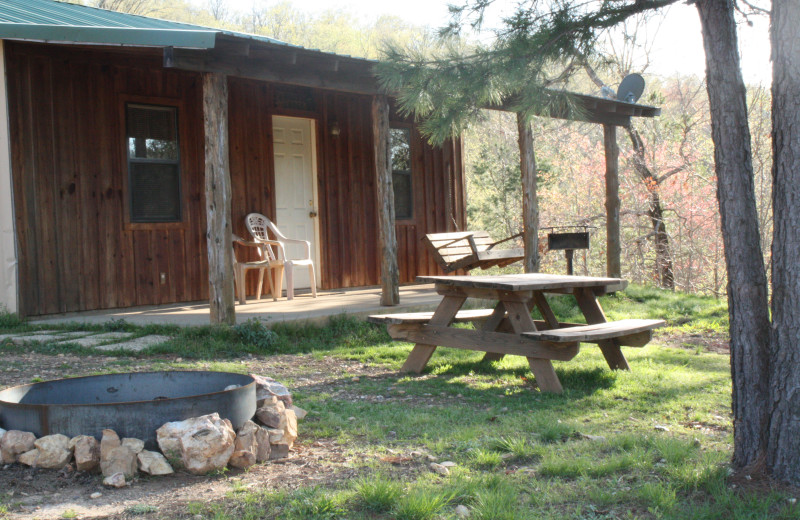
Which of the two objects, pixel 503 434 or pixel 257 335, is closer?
pixel 503 434

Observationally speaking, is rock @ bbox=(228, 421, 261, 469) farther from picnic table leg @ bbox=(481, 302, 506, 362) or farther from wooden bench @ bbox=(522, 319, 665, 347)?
picnic table leg @ bbox=(481, 302, 506, 362)

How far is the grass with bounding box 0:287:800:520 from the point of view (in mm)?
2787

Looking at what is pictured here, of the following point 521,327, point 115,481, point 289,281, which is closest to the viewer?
point 115,481

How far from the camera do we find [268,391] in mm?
3836

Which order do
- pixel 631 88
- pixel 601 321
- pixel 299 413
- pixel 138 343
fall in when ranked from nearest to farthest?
1. pixel 299 413
2. pixel 601 321
3. pixel 138 343
4. pixel 631 88

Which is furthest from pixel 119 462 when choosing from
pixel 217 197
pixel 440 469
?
pixel 217 197

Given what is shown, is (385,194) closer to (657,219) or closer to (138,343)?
(138,343)

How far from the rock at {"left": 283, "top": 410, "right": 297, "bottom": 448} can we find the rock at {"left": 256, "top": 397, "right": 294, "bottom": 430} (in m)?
0.02

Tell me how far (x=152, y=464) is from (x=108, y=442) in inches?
8.0

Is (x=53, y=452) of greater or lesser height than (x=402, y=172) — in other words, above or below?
below

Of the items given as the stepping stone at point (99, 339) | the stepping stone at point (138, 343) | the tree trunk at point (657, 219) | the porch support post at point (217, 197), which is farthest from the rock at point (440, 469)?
the tree trunk at point (657, 219)

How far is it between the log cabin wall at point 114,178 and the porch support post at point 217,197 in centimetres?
102

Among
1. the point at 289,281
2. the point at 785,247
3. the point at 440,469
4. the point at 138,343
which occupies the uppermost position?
the point at 785,247

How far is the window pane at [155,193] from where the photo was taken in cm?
819
